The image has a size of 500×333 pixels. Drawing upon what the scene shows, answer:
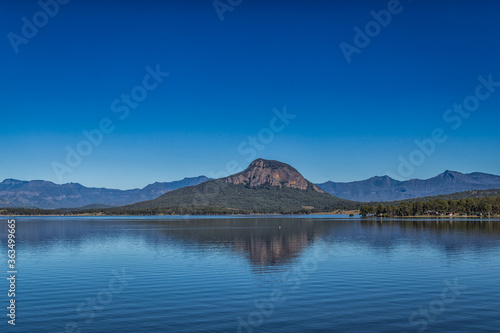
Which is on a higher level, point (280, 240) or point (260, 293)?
point (260, 293)

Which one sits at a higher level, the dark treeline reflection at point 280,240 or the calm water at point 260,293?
the calm water at point 260,293

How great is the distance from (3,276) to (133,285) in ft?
51.8

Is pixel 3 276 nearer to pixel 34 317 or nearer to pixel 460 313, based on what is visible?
pixel 34 317

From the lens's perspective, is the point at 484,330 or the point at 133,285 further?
the point at 133,285

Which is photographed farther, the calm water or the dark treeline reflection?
the dark treeline reflection

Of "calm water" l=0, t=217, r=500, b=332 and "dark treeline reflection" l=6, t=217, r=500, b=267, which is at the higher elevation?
"calm water" l=0, t=217, r=500, b=332

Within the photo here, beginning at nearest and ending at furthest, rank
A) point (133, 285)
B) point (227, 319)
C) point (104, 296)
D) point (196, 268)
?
point (227, 319) < point (104, 296) < point (133, 285) < point (196, 268)

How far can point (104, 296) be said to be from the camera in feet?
117

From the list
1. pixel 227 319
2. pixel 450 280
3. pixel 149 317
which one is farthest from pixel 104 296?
pixel 450 280

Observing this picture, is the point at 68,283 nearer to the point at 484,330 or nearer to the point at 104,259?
the point at 104,259

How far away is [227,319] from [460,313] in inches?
607

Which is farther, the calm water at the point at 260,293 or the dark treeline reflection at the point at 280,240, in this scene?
the dark treeline reflection at the point at 280,240

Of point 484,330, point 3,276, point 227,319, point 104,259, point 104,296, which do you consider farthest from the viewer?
point 104,259

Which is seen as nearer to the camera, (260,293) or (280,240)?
(260,293)
